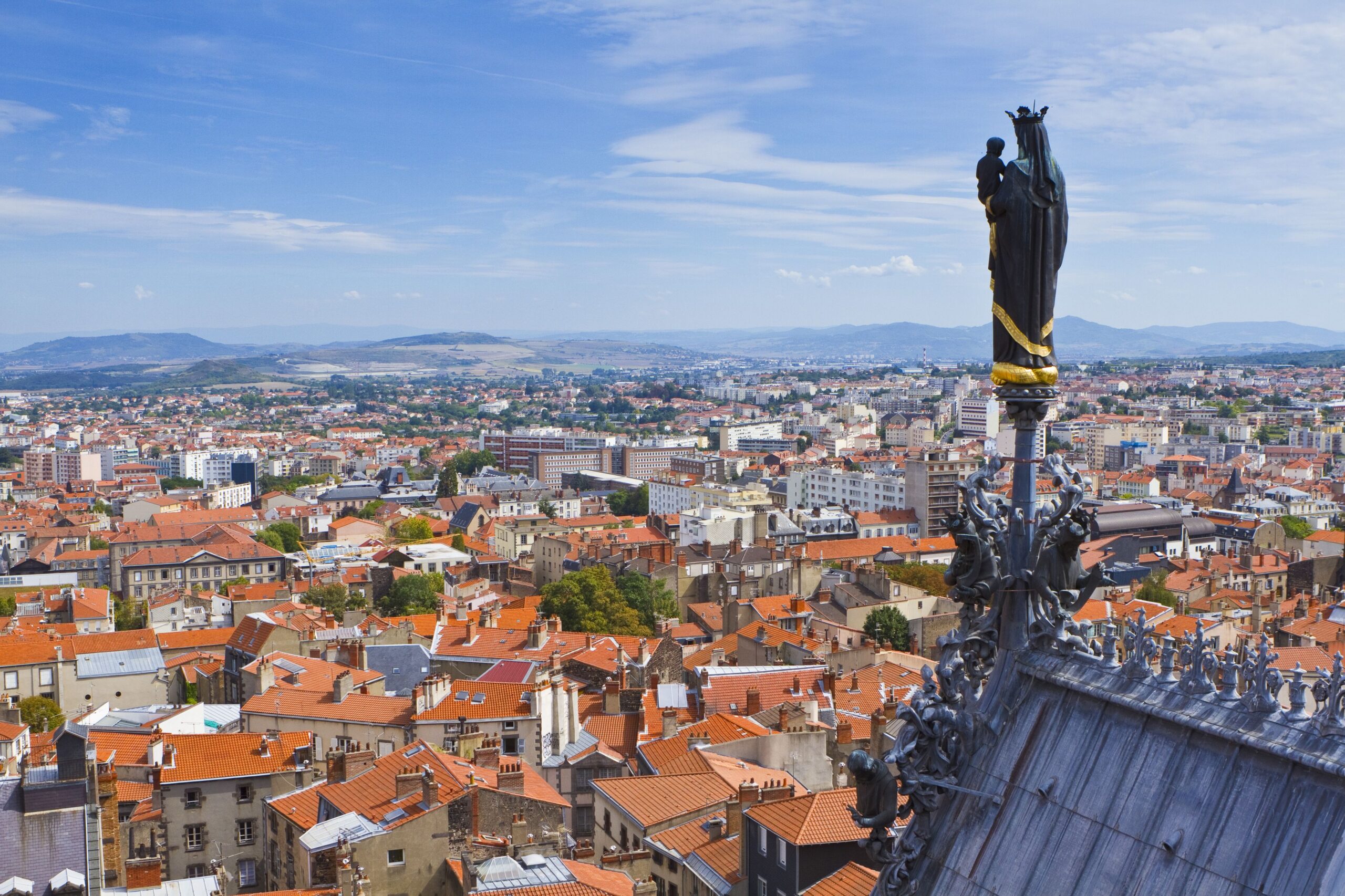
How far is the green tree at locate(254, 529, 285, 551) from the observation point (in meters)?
115

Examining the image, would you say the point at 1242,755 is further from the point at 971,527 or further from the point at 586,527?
the point at 586,527

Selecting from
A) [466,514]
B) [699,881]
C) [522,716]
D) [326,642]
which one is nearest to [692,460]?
[466,514]

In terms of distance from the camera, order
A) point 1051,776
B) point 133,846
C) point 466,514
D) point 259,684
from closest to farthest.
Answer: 1. point 1051,776
2. point 133,846
3. point 259,684
4. point 466,514

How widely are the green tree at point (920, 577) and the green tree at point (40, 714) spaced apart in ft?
153

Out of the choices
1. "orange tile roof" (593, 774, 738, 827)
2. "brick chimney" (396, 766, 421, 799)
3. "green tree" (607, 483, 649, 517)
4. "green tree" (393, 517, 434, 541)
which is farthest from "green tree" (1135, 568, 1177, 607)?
"green tree" (607, 483, 649, 517)

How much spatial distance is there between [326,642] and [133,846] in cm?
2352

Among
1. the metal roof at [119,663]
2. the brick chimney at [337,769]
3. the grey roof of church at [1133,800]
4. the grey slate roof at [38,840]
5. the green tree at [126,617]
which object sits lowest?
the green tree at [126,617]

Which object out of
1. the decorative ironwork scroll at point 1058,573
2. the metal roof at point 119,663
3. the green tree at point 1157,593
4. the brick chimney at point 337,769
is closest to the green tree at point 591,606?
the metal roof at point 119,663

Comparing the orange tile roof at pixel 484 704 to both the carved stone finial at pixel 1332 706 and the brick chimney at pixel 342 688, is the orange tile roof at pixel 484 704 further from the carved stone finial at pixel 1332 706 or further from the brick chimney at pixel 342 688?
the carved stone finial at pixel 1332 706

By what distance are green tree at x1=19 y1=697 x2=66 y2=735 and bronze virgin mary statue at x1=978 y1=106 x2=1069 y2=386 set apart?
54.4m

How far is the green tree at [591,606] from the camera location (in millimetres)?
72250

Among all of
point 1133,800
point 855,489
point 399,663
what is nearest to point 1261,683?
point 1133,800

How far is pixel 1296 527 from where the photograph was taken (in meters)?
112

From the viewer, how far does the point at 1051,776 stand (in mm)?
8266
